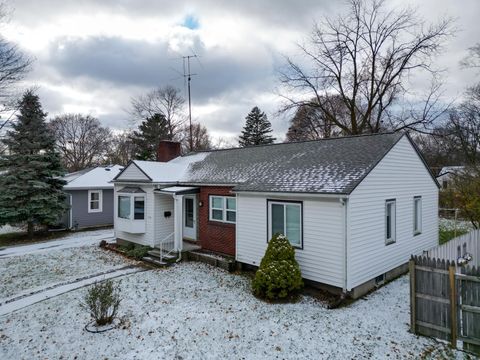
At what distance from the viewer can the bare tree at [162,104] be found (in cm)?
3834

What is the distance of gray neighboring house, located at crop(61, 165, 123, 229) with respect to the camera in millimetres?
21312

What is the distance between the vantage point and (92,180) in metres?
22.5

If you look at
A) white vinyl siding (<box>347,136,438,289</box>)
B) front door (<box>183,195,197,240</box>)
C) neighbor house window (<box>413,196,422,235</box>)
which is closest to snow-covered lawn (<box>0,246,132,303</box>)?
front door (<box>183,195,197,240</box>)

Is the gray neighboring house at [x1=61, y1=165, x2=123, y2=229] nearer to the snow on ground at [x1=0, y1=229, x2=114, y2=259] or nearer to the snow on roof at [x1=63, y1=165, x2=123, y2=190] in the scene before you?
the snow on roof at [x1=63, y1=165, x2=123, y2=190]

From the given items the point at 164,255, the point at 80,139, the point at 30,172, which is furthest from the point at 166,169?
the point at 80,139

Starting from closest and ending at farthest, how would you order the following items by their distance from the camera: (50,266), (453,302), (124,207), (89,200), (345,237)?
1. (453,302)
2. (345,237)
3. (50,266)
4. (124,207)
5. (89,200)

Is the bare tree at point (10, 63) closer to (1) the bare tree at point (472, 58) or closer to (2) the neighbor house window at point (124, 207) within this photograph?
(2) the neighbor house window at point (124, 207)

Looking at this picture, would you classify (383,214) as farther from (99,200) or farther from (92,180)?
(92,180)

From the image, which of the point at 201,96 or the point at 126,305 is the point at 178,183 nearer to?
the point at 126,305

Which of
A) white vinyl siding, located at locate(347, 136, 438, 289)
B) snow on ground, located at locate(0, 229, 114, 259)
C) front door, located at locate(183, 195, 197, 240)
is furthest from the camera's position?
snow on ground, located at locate(0, 229, 114, 259)

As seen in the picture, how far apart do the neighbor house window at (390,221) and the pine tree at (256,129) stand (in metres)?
35.9

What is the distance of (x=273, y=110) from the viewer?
2728cm

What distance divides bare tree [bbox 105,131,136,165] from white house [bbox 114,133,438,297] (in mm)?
31079

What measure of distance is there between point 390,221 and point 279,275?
186 inches
